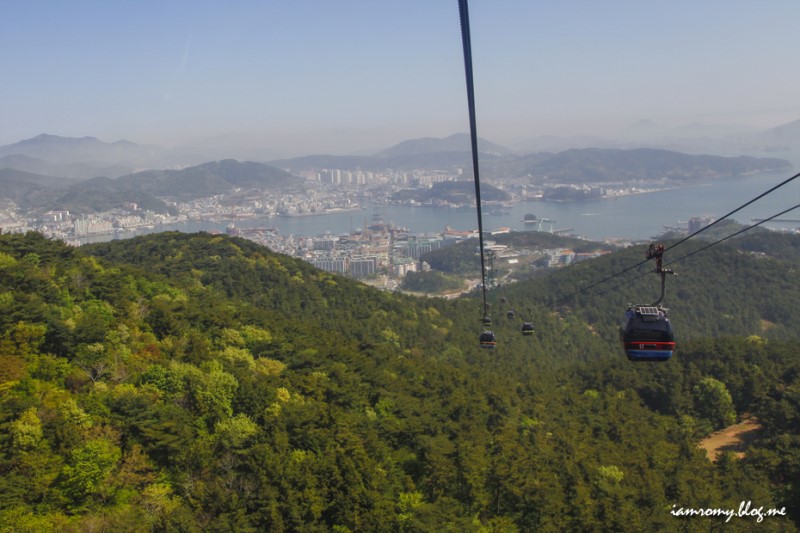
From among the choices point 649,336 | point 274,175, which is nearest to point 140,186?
point 274,175

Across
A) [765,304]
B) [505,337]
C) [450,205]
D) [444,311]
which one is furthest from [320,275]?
[450,205]

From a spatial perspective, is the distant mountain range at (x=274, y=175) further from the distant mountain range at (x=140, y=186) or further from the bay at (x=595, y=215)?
the bay at (x=595, y=215)

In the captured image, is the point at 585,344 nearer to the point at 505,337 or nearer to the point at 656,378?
the point at 505,337

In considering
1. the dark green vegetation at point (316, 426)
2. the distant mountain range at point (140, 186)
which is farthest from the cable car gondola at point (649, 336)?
the distant mountain range at point (140, 186)

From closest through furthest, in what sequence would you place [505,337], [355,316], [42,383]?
[42,383] → [355,316] → [505,337]

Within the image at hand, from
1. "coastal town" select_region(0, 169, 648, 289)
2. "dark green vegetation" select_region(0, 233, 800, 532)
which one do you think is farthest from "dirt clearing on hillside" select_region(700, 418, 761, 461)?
"coastal town" select_region(0, 169, 648, 289)

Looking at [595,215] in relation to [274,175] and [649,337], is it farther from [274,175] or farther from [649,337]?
[649,337]

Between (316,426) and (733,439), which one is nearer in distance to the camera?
(316,426)
